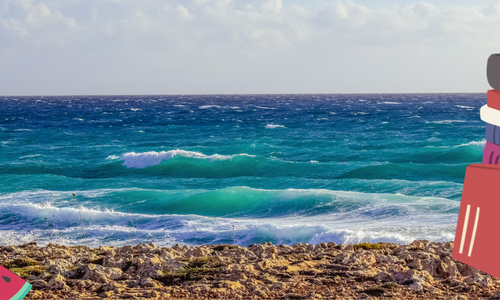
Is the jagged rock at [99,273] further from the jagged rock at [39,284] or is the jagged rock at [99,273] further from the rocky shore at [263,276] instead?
the jagged rock at [39,284]

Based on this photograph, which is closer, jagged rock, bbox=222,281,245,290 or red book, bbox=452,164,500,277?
red book, bbox=452,164,500,277

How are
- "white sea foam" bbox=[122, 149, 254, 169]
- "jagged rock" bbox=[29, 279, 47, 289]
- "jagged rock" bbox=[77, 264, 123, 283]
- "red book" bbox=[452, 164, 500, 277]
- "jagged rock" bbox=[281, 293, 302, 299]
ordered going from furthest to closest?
1. "white sea foam" bbox=[122, 149, 254, 169]
2. "jagged rock" bbox=[77, 264, 123, 283]
3. "jagged rock" bbox=[29, 279, 47, 289]
4. "jagged rock" bbox=[281, 293, 302, 299]
5. "red book" bbox=[452, 164, 500, 277]

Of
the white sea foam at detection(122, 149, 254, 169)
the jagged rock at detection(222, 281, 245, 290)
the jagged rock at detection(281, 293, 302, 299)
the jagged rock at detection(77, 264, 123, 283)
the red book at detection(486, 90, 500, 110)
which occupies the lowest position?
the white sea foam at detection(122, 149, 254, 169)

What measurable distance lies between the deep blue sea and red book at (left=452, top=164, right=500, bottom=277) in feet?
30.7

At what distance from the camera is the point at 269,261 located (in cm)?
700

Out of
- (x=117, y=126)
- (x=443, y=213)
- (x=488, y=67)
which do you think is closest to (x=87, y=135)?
(x=117, y=126)

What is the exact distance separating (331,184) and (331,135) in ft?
65.5

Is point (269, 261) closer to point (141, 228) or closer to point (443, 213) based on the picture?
point (141, 228)

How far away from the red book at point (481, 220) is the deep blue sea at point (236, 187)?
937 centimetres

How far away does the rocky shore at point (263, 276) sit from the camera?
552 centimetres

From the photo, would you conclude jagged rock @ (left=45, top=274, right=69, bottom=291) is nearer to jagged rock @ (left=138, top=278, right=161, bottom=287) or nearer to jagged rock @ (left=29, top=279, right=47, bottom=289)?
jagged rock @ (left=29, top=279, right=47, bottom=289)

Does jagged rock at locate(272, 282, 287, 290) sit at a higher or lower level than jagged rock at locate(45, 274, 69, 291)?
higher

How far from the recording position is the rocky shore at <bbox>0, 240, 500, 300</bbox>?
5523 millimetres

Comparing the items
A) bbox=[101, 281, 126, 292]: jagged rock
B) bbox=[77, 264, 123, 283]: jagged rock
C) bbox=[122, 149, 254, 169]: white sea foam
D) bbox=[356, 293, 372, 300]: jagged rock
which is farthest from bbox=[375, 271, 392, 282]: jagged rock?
bbox=[122, 149, 254, 169]: white sea foam
